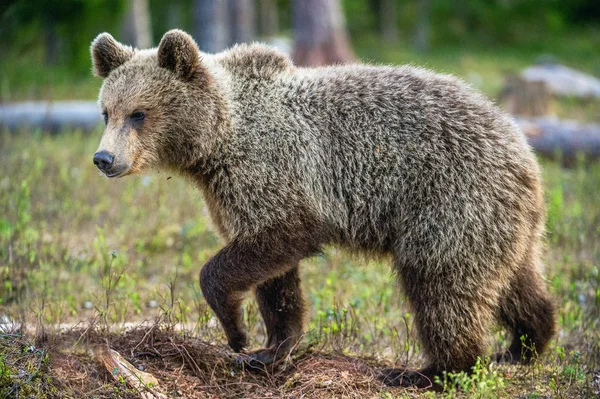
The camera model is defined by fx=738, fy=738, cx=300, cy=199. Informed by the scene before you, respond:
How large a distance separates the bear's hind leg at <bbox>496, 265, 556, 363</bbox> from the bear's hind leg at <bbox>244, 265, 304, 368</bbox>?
146cm

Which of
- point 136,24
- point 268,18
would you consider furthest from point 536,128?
point 268,18

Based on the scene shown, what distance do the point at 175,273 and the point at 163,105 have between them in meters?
2.12

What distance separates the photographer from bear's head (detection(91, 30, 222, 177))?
489 centimetres

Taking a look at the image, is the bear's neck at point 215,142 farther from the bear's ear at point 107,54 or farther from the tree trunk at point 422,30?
the tree trunk at point 422,30

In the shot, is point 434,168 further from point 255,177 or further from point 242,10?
point 242,10

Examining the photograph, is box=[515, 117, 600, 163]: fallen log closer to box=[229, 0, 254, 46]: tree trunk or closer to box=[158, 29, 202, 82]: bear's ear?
box=[158, 29, 202, 82]: bear's ear

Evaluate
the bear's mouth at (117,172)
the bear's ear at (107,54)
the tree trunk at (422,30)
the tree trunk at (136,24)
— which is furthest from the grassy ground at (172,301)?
the tree trunk at (422,30)

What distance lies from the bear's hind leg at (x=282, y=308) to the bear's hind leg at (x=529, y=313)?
1464 millimetres

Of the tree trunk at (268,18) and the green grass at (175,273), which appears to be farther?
the tree trunk at (268,18)

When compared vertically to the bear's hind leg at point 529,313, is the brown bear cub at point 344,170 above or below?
above

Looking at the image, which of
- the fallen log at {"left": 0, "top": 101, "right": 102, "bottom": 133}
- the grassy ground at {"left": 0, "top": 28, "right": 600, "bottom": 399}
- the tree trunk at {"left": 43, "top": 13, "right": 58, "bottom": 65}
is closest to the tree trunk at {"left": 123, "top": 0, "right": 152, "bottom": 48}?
the tree trunk at {"left": 43, "top": 13, "right": 58, "bottom": 65}

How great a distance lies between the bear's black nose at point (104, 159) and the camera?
181 inches

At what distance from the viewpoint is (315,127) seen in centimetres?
504

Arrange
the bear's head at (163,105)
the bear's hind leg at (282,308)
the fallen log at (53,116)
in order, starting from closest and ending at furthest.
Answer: the bear's head at (163,105) → the bear's hind leg at (282,308) → the fallen log at (53,116)
